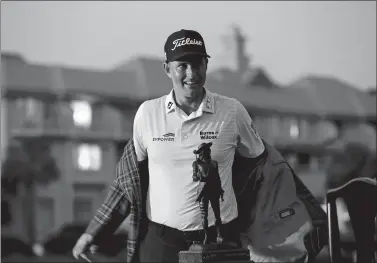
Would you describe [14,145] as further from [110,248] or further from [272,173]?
[272,173]

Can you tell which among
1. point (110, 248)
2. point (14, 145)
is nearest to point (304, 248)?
point (110, 248)

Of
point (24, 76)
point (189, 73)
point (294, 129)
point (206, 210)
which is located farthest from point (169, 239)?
point (24, 76)

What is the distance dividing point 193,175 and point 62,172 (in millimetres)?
12053

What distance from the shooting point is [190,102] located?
1919mm

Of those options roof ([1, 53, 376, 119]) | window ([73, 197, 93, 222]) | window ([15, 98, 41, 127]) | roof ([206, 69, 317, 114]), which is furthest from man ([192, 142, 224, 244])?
window ([73, 197, 93, 222])

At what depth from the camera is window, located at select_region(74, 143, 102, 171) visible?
13.2 meters

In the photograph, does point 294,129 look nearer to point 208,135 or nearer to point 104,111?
point 208,135

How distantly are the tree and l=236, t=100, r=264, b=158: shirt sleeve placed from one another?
36.3 ft

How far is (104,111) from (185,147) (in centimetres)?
1088

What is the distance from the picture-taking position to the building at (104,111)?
6000mm

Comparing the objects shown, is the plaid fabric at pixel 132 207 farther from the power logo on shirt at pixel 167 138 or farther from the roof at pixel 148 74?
the roof at pixel 148 74

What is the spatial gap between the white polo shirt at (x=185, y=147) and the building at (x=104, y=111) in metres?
2.92

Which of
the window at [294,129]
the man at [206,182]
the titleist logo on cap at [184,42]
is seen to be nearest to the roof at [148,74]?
the window at [294,129]

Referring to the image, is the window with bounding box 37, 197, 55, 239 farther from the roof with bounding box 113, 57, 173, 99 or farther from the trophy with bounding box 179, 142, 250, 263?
the trophy with bounding box 179, 142, 250, 263
